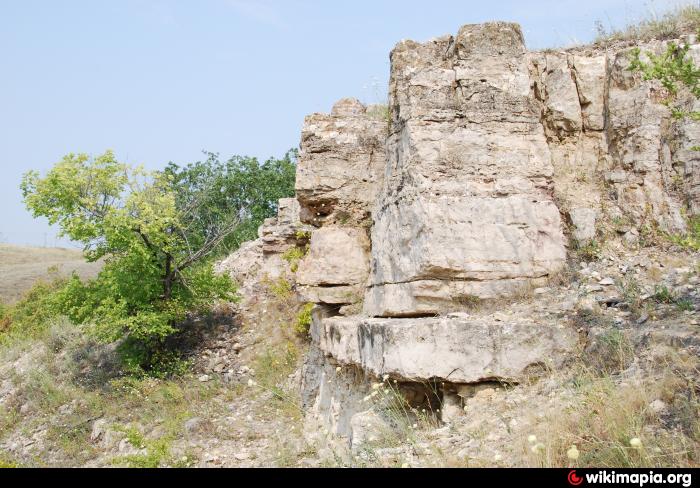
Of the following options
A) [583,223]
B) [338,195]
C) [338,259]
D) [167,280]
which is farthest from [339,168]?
[167,280]

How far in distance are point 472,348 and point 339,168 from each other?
12.3 feet

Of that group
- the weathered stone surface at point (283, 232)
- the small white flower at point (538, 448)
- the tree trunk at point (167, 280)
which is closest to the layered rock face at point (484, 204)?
the small white flower at point (538, 448)

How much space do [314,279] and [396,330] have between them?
2.63 metres

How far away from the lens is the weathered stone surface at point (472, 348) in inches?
211

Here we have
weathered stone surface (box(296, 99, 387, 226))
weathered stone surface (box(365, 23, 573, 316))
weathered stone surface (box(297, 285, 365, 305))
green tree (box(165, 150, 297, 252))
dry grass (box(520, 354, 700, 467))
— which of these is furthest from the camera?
green tree (box(165, 150, 297, 252))

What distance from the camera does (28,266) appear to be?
25.6 metres

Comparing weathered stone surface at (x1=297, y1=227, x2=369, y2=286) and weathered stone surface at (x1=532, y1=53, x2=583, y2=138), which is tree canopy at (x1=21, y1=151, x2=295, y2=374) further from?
weathered stone surface at (x1=532, y1=53, x2=583, y2=138)

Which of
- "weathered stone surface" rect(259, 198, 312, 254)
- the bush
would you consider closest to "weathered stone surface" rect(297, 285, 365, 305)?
"weathered stone surface" rect(259, 198, 312, 254)

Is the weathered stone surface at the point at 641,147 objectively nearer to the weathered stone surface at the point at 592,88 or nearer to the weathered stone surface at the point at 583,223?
the weathered stone surface at the point at 592,88

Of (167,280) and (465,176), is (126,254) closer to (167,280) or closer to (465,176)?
(167,280)

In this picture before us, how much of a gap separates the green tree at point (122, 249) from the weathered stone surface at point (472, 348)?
578cm

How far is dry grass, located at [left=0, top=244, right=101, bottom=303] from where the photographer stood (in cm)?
2152

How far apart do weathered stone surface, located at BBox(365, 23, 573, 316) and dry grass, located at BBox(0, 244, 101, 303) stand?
37.6 feet
